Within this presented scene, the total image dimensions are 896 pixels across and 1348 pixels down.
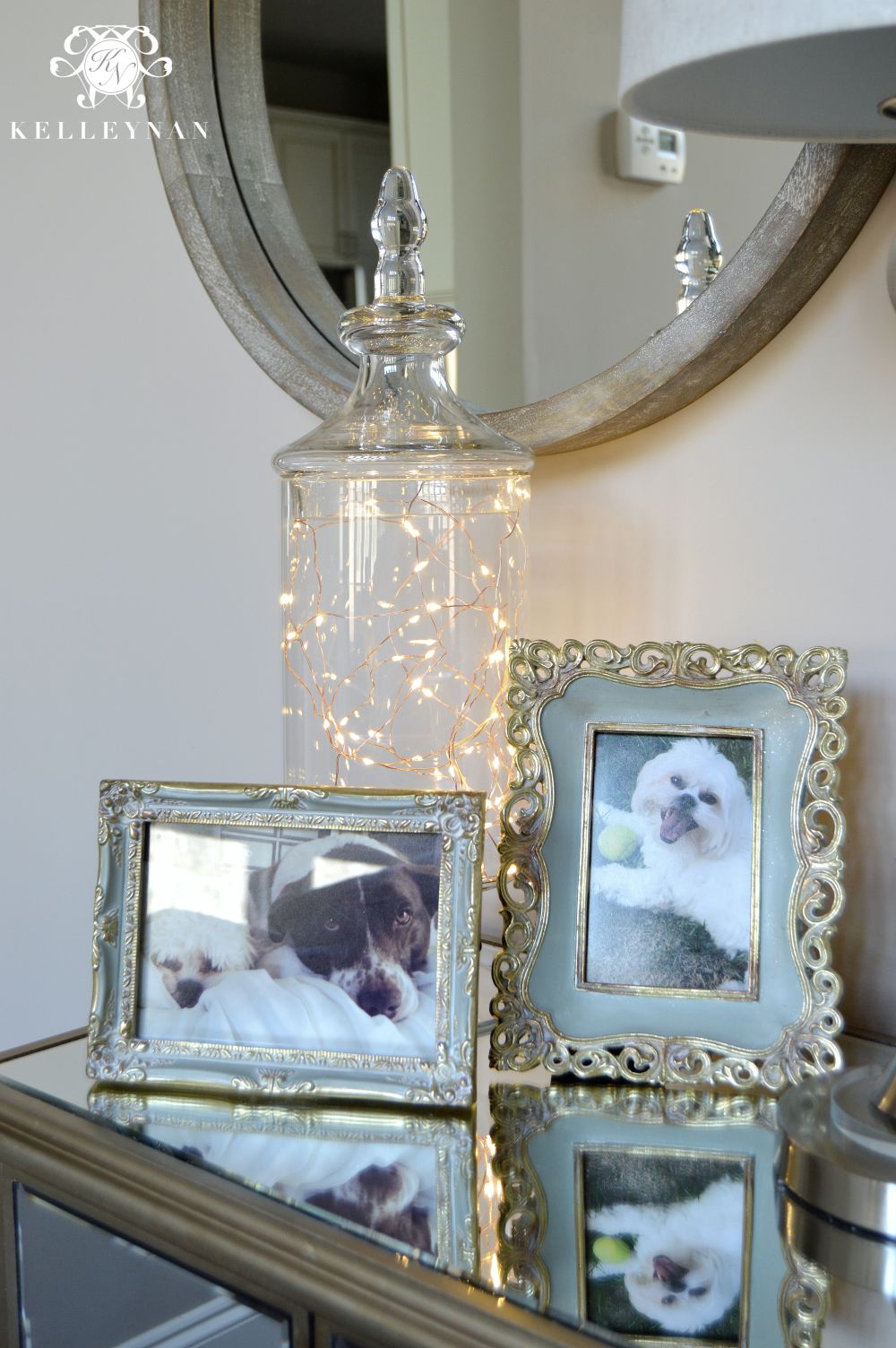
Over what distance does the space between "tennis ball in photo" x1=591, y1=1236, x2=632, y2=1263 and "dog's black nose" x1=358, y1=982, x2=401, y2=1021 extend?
18 centimetres

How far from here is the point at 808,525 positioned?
86 centimetres

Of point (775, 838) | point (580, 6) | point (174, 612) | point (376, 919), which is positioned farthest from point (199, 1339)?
point (580, 6)

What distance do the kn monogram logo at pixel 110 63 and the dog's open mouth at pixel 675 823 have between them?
903 millimetres

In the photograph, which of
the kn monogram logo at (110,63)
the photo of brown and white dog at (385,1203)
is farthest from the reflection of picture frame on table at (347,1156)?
the kn monogram logo at (110,63)

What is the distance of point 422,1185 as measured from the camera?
0.66 metres

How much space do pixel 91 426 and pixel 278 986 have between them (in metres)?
0.83

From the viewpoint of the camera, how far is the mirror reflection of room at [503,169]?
2.96 feet

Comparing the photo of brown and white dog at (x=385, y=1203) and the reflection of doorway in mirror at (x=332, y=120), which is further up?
the reflection of doorway in mirror at (x=332, y=120)

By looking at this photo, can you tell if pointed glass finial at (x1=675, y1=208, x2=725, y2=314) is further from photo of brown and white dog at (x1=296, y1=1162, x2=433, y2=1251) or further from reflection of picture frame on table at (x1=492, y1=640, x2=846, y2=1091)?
photo of brown and white dog at (x1=296, y1=1162, x2=433, y2=1251)

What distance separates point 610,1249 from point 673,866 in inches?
9.1

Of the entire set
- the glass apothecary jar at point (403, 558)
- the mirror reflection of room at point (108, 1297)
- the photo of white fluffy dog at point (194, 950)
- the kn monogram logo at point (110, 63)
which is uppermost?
the kn monogram logo at point (110, 63)

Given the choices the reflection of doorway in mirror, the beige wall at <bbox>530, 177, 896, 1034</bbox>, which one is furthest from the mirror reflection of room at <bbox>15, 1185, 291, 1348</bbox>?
the reflection of doorway in mirror

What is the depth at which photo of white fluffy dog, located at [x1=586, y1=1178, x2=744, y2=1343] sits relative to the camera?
0.56m

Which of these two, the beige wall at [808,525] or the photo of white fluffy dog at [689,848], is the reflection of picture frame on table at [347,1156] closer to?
the photo of white fluffy dog at [689,848]
